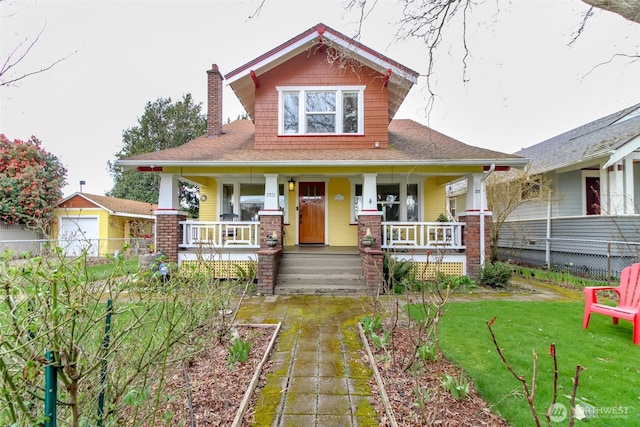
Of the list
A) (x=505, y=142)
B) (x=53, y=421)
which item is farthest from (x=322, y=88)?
(x=505, y=142)

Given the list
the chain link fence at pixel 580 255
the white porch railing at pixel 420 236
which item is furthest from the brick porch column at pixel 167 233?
the chain link fence at pixel 580 255

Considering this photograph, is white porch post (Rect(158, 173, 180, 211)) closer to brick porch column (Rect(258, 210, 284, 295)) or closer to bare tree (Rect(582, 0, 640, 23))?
brick porch column (Rect(258, 210, 284, 295))

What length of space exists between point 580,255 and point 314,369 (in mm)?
10882

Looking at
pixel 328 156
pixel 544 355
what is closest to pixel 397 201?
pixel 328 156

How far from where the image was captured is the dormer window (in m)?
9.40

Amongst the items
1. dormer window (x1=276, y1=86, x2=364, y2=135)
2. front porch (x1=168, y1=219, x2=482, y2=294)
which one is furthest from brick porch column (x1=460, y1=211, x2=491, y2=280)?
dormer window (x1=276, y1=86, x2=364, y2=135)

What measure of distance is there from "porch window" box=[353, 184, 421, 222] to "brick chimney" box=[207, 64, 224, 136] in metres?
5.67

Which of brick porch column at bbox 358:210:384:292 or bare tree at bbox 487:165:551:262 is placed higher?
bare tree at bbox 487:165:551:262

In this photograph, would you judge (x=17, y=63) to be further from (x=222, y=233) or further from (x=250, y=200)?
(x=250, y=200)

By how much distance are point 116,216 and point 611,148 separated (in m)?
22.7

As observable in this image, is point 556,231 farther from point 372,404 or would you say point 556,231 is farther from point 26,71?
point 26,71

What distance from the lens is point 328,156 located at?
8375mm

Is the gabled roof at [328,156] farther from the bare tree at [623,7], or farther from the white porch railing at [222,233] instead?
the bare tree at [623,7]

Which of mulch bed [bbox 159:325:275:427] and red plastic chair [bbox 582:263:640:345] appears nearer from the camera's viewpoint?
mulch bed [bbox 159:325:275:427]
